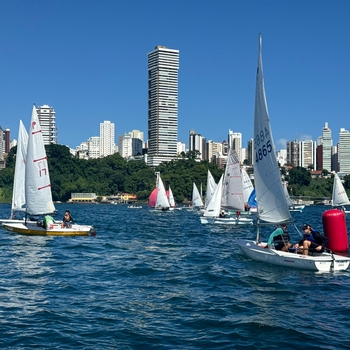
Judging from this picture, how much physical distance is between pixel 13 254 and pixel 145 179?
14598cm

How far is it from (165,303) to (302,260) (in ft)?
21.8

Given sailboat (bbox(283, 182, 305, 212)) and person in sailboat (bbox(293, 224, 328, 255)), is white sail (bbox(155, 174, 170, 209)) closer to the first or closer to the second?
sailboat (bbox(283, 182, 305, 212))

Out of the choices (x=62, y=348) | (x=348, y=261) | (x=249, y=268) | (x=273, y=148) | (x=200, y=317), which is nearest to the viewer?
(x=62, y=348)

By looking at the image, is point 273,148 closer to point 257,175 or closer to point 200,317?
point 257,175

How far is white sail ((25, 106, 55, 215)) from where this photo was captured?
1363 inches

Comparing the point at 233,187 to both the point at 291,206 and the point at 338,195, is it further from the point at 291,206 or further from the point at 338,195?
the point at 291,206

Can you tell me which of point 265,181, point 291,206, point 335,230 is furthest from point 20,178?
point 291,206

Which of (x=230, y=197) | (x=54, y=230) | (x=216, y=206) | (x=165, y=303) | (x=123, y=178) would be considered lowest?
(x=165, y=303)

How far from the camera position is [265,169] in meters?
23.3

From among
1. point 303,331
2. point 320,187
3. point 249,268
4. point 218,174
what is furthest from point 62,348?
point 320,187

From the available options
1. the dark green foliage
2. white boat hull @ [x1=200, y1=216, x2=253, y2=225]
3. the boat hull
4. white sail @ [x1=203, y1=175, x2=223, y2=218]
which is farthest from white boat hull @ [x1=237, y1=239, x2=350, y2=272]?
the dark green foliage

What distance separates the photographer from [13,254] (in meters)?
24.7

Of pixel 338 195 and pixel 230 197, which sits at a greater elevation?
pixel 338 195

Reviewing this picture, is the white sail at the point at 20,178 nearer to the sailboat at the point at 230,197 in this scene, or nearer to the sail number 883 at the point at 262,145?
the sailboat at the point at 230,197
